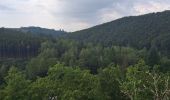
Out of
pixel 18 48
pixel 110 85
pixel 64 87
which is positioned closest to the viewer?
pixel 64 87

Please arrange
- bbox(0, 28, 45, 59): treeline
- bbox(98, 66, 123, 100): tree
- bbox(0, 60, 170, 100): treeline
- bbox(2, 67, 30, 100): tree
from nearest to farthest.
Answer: bbox(0, 60, 170, 100): treeline, bbox(2, 67, 30, 100): tree, bbox(98, 66, 123, 100): tree, bbox(0, 28, 45, 59): treeline

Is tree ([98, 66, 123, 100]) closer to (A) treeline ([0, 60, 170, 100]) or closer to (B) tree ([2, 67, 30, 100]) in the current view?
(A) treeline ([0, 60, 170, 100])

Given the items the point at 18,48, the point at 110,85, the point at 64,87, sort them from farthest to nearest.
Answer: the point at 18,48
the point at 110,85
the point at 64,87

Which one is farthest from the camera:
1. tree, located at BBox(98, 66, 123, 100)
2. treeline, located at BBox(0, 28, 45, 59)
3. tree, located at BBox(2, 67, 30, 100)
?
treeline, located at BBox(0, 28, 45, 59)

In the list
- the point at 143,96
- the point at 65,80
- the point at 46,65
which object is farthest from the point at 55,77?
the point at 46,65

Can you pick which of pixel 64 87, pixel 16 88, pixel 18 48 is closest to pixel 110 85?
pixel 64 87

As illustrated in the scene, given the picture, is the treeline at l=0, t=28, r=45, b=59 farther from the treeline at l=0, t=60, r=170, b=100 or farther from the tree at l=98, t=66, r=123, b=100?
the treeline at l=0, t=60, r=170, b=100

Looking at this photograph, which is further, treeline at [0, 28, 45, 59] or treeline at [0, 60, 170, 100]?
treeline at [0, 28, 45, 59]

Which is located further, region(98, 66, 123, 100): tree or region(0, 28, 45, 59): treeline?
region(0, 28, 45, 59): treeline

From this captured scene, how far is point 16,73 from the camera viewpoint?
43719mm

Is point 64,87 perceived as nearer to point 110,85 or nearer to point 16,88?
point 16,88

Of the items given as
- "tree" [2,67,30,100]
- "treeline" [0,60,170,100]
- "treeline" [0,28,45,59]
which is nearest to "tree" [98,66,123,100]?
"treeline" [0,60,170,100]

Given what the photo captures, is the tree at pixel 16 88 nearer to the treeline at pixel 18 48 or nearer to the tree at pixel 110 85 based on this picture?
the tree at pixel 110 85

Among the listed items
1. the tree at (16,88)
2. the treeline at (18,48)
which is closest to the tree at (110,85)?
the tree at (16,88)
